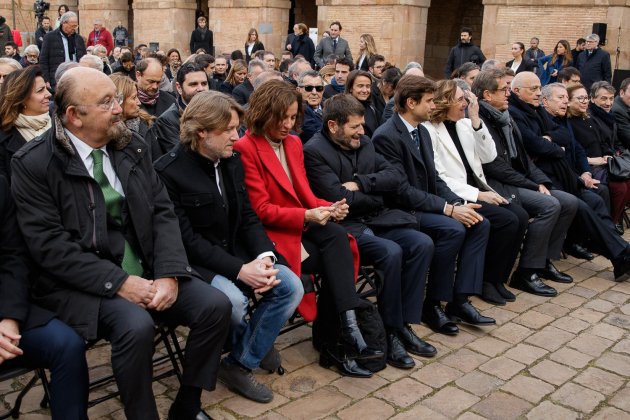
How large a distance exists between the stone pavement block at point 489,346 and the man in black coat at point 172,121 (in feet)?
8.66

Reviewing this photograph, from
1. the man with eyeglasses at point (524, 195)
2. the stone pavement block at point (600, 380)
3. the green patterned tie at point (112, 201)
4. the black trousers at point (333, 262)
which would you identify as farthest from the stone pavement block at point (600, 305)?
the green patterned tie at point (112, 201)

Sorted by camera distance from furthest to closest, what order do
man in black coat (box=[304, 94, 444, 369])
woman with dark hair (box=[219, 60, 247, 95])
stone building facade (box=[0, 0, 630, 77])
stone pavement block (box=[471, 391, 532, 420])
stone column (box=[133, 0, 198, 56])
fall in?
stone column (box=[133, 0, 198, 56]) → stone building facade (box=[0, 0, 630, 77]) → woman with dark hair (box=[219, 60, 247, 95]) → man in black coat (box=[304, 94, 444, 369]) → stone pavement block (box=[471, 391, 532, 420])

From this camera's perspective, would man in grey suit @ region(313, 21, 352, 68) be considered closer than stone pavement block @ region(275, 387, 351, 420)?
No

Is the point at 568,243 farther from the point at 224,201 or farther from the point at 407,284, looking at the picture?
the point at 224,201

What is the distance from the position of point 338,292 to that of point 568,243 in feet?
12.1

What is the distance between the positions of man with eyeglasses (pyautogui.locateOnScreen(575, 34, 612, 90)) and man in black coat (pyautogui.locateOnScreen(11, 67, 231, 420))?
11.3 metres

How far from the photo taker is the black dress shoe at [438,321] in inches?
197

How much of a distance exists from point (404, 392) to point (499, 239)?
6.62 ft

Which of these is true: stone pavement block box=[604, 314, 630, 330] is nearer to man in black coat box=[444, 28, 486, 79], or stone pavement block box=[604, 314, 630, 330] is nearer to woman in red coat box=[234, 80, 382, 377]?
woman in red coat box=[234, 80, 382, 377]

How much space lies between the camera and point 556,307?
5.70 m

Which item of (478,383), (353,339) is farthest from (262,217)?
(478,383)

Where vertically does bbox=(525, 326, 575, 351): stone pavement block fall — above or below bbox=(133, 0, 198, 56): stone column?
below

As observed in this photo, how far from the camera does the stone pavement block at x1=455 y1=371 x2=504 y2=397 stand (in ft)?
13.8

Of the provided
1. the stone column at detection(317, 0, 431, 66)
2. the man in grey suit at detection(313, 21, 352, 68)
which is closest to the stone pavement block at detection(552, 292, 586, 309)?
the man in grey suit at detection(313, 21, 352, 68)
